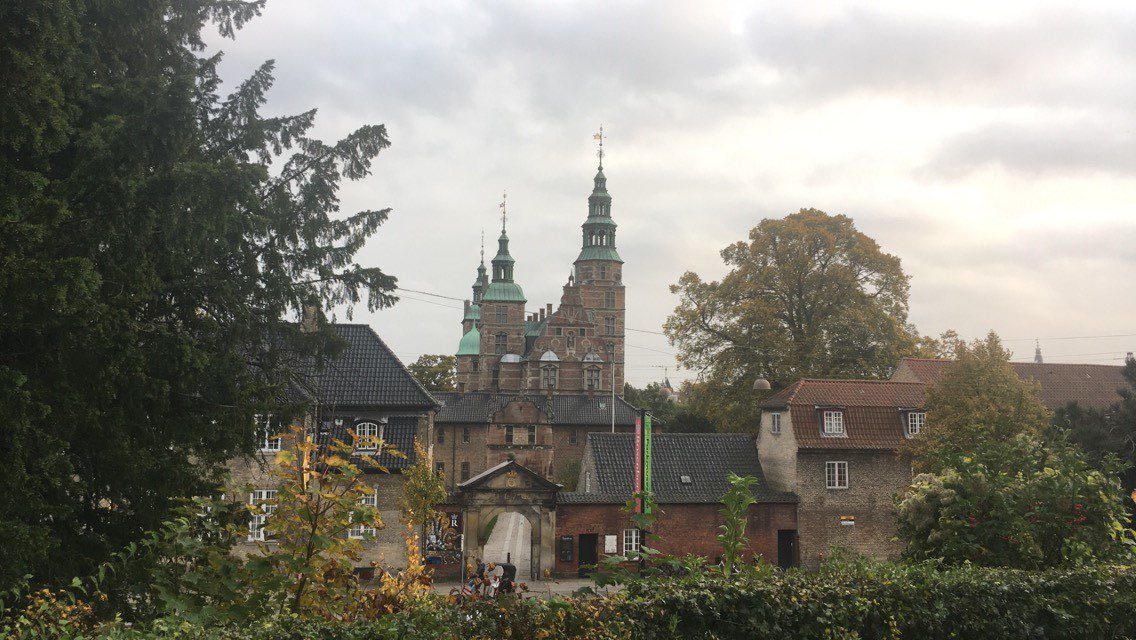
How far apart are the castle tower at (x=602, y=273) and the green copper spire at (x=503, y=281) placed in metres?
7.33

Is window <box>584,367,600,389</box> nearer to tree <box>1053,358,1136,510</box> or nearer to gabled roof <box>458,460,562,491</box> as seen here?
gabled roof <box>458,460,562,491</box>

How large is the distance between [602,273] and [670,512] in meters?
65.6

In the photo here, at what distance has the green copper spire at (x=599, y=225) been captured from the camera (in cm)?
9962

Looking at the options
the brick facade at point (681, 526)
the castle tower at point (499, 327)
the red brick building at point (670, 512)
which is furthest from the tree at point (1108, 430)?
the castle tower at point (499, 327)

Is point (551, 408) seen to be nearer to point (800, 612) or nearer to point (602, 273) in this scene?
point (602, 273)

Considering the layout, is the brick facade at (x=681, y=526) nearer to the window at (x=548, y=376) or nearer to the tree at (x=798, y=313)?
the tree at (x=798, y=313)

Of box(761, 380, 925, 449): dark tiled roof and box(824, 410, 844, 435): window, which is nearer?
box(761, 380, 925, 449): dark tiled roof

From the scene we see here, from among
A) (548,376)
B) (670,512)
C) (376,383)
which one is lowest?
(670,512)

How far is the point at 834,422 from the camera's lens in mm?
35750

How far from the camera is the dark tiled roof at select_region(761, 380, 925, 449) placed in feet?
116

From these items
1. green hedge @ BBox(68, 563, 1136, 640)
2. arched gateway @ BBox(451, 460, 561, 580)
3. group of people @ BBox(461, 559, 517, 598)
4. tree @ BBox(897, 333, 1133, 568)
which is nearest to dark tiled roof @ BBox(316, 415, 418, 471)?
arched gateway @ BBox(451, 460, 561, 580)

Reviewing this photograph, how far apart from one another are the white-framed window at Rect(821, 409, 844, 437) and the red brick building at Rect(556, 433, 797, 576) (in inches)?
119

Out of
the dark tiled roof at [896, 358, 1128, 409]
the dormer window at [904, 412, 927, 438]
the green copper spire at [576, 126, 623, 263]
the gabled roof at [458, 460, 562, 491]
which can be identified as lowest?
the gabled roof at [458, 460, 562, 491]

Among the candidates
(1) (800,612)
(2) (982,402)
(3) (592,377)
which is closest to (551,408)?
(3) (592,377)
